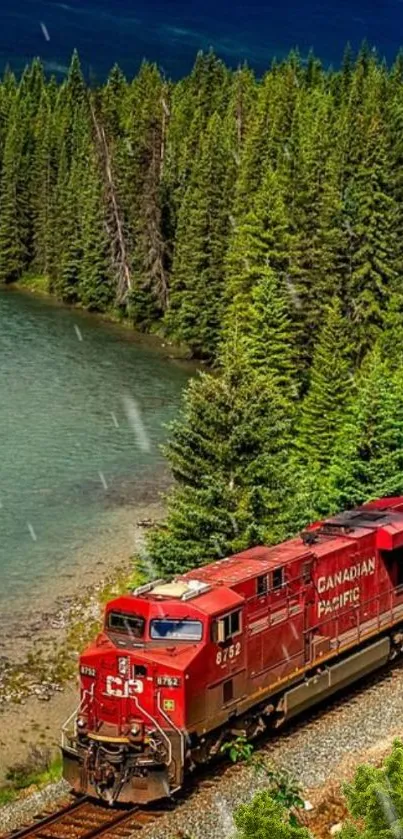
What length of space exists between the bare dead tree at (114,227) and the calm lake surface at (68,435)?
603 centimetres

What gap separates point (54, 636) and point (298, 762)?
11.8 meters

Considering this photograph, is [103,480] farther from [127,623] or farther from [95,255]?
[95,255]

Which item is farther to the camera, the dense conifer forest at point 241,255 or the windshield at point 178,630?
the dense conifer forest at point 241,255

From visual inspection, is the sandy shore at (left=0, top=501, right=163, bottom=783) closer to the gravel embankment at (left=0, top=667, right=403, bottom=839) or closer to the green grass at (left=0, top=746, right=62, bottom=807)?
the green grass at (left=0, top=746, right=62, bottom=807)

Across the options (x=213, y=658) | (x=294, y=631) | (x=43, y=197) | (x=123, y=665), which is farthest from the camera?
(x=43, y=197)

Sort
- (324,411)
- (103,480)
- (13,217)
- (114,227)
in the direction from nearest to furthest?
(324,411) < (103,480) < (114,227) < (13,217)

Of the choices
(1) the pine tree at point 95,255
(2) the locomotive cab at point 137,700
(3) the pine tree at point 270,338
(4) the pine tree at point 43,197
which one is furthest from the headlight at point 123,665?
(4) the pine tree at point 43,197

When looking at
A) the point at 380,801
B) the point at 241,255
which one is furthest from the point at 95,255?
the point at 380,801

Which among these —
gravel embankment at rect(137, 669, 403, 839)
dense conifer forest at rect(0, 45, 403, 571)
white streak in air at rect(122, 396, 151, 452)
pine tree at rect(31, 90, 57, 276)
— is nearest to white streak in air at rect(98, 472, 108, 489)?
white streak in air at rect(122, 396, 151, 452)

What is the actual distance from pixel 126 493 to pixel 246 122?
191ft

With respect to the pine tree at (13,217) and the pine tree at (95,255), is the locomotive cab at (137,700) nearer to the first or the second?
the pine tree at (95,255)

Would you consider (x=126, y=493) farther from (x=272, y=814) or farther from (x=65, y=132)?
(x=65, y=132)

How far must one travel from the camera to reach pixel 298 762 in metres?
22.3

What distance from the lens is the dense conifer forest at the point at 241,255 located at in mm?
32094
